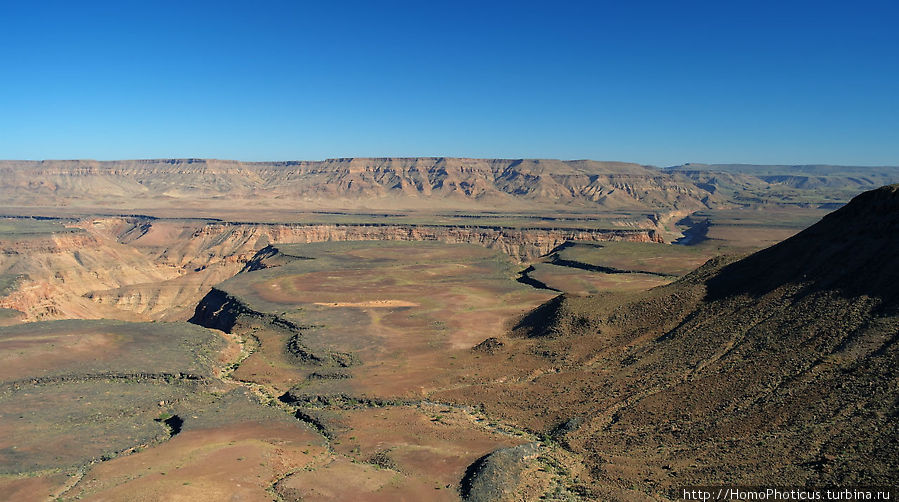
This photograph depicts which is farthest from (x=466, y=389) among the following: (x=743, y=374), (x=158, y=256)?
(x=158, y=256)

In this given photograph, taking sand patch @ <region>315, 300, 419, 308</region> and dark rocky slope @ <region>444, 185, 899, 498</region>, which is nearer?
dark rocky slope @ <region>444, 185, 899, 498</region>

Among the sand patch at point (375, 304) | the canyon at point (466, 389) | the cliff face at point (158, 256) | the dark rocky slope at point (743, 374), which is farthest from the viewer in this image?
the cliff face at point (158, 256)

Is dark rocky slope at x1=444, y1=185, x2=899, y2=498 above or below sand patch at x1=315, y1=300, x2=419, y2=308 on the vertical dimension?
above

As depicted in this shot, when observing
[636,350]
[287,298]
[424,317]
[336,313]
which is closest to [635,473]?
[636,350]

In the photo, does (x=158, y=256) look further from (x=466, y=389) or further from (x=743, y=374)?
(x=743, y=374)

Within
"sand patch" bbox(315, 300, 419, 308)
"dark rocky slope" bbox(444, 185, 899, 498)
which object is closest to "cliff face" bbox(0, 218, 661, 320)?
"sand patch" bbox(315, 300, 419, 308)

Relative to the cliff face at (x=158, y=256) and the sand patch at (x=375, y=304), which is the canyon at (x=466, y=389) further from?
the cliff face at (x=158, y=256)

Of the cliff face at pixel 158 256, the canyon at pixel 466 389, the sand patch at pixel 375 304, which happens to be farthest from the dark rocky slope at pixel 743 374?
the cliff face at pixel 158 256

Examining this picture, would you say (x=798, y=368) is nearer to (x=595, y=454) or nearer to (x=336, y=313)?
(x=595, y=454)

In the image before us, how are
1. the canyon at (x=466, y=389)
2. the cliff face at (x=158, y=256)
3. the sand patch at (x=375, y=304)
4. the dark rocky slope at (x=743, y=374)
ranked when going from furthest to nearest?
the cliff face at (x=158, y=256), the sand patch at (x=375, y=304), the canyon at (x=466, y=389), the dark rocky slope at (x=743, y=374)

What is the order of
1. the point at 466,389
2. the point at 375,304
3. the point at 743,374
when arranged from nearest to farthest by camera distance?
1. the point at 743,374
2. the point at 466,389
3. the point at 375,304

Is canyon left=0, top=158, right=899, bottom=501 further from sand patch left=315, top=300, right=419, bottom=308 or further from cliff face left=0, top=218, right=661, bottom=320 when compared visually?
cliff face left=0, top=218, right=661, bottom=320
